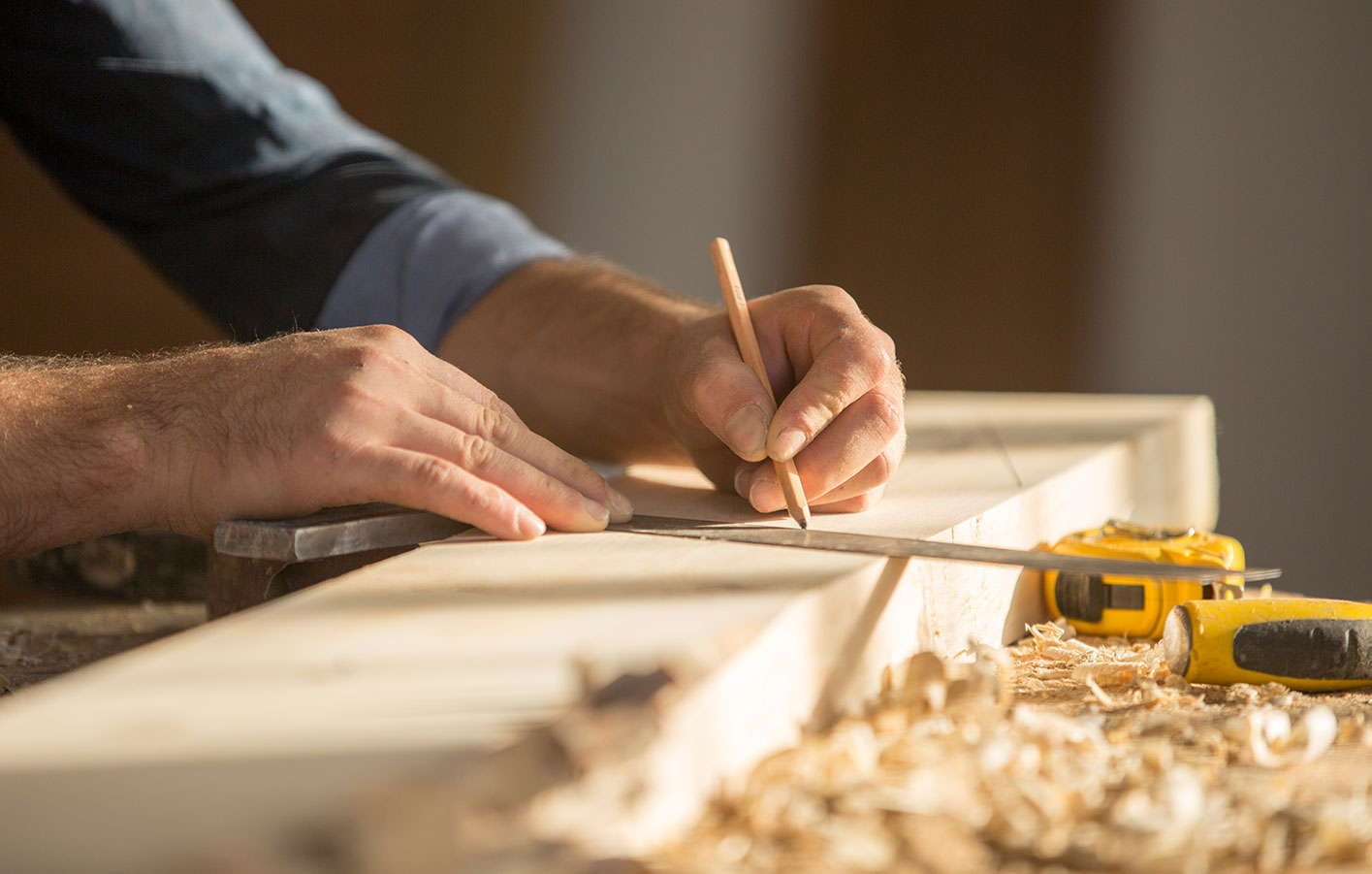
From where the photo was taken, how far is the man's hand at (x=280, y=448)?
3.26 ft

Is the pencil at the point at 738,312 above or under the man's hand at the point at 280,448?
above

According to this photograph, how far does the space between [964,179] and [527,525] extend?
351 cm

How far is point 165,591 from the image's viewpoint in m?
1.52

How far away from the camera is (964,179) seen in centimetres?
418

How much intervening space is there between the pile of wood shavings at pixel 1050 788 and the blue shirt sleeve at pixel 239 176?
1151mm

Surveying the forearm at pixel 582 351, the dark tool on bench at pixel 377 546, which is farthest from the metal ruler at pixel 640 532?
the forearm at pixel 582 351

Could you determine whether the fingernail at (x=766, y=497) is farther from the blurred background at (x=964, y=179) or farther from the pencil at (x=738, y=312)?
the blurred background at (x=964, y=179)

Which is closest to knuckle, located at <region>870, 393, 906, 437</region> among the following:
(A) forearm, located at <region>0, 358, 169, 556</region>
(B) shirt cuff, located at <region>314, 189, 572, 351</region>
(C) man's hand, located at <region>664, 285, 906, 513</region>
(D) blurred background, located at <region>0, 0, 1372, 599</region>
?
(C) man's hand, located at <region>664, 285, 906, 513</region>

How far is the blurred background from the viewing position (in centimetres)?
359

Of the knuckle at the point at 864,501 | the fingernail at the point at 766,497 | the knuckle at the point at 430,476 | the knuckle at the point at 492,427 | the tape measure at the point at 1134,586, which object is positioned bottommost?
the tape measure at the point at 1134,586

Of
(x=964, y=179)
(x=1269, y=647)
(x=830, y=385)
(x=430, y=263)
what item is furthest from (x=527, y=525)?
(x=964, y=179)

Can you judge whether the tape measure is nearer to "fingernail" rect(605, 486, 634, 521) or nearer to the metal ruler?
the metal ruler

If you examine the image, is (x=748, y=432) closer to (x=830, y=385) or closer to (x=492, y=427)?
(x=830, y=385)

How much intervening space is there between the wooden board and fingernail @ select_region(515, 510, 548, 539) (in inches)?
0.6
